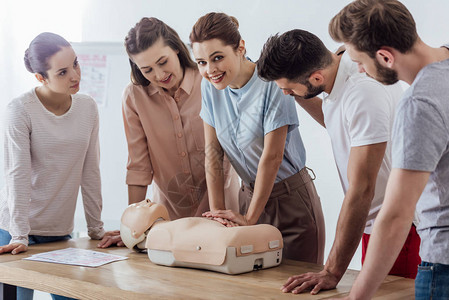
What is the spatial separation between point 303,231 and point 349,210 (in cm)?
56

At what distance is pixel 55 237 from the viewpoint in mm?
2238

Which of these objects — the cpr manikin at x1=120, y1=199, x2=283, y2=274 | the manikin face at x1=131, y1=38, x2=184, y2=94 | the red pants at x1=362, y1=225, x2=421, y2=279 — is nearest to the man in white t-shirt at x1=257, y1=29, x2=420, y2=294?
the red pants at x1=362, y1=225, x2=421, y2=279

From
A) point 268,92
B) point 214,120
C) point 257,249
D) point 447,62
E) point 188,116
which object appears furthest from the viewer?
point 188,116

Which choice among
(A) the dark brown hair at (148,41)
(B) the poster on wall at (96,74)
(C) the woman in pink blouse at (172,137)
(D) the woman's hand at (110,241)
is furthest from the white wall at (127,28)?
(D) the woman's hand at (110,241)

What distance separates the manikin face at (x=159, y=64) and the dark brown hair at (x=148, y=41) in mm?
17

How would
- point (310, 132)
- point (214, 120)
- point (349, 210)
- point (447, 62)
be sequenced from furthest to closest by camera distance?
point (310, 132), point (214, 120), point (349, 210), point (447, 62)

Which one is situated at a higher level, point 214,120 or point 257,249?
point 214,120

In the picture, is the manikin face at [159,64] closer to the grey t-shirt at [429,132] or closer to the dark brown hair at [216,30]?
the dark brown hair at [216,30]

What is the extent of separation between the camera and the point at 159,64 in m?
2.05

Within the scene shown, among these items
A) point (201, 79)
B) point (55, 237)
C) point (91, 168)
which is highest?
point (201, 79)

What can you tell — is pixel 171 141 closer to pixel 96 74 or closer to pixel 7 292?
pixel 7 292

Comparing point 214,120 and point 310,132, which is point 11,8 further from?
point 214,120

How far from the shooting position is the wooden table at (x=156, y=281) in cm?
140

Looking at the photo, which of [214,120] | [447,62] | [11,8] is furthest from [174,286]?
[11,8]
